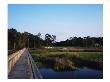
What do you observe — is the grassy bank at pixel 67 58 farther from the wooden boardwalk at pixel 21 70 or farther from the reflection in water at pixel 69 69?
the wooden boardwalk at pixel 21 70

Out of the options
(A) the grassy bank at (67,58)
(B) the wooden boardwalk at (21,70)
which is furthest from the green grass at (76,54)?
(B) the wooden boardwalk at (21,70)

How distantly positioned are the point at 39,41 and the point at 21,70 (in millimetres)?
455

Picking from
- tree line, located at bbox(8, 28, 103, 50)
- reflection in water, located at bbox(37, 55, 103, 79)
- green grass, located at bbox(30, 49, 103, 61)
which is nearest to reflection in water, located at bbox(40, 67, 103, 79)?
reflection in water, located at bbox(37, 55, 103, 79)

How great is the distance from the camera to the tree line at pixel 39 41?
16.2ft

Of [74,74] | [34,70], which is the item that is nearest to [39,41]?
[34,70]

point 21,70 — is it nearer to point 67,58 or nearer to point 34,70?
point 34,70

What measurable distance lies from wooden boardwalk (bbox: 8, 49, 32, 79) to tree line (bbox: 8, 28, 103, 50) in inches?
5.6

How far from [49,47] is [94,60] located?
24.7 inches

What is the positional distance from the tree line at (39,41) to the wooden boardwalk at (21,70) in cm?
14

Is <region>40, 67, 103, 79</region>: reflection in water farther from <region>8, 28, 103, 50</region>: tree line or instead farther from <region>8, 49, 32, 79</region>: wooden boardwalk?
<region>8, 28, 103, 50</region>: tree line

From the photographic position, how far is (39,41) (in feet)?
16.6

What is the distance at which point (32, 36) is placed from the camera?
16.5 ft
